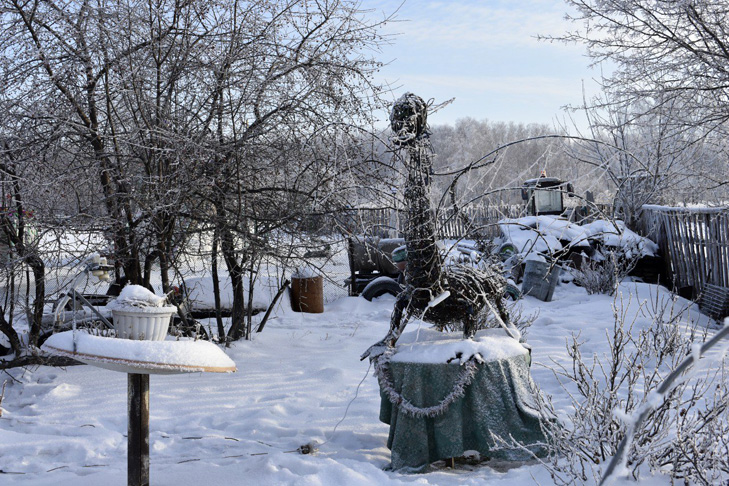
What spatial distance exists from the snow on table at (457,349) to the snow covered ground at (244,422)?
0.25 metres

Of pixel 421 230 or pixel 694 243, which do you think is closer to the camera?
pixel 421 230

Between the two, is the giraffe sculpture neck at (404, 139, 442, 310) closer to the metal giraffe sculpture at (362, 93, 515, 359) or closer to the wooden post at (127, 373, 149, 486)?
the metal giraffe sculpture at (362, 93, 515, 359)

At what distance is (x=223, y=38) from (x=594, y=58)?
5.87 meters

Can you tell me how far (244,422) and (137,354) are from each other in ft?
7.42

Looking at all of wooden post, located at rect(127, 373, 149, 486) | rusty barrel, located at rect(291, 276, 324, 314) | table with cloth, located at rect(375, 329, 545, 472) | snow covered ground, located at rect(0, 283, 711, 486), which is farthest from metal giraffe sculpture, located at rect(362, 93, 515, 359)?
rusty barrel, located at rect(291, 276, 324, 314)

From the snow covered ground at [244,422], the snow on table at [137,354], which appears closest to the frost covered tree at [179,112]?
the snow covered ground at [244,422]

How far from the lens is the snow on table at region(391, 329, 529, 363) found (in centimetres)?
383

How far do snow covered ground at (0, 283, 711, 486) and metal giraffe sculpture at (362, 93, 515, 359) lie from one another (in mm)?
550

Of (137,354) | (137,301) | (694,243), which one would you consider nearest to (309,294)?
(694,243)

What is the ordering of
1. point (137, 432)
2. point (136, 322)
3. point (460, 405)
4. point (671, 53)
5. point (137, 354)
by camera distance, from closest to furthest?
point (137, 354) < point (136, 322) < point (137, 432) < point (460, 405) < point (671, 53)

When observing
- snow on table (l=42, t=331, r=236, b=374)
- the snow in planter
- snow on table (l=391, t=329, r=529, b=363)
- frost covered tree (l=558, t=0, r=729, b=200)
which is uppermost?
frost covered tree (l=558, t=0, r=729, b=200)

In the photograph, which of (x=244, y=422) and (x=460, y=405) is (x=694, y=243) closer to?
(x=460, y=405)

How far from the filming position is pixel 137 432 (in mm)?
3305

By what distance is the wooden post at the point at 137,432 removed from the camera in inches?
129
